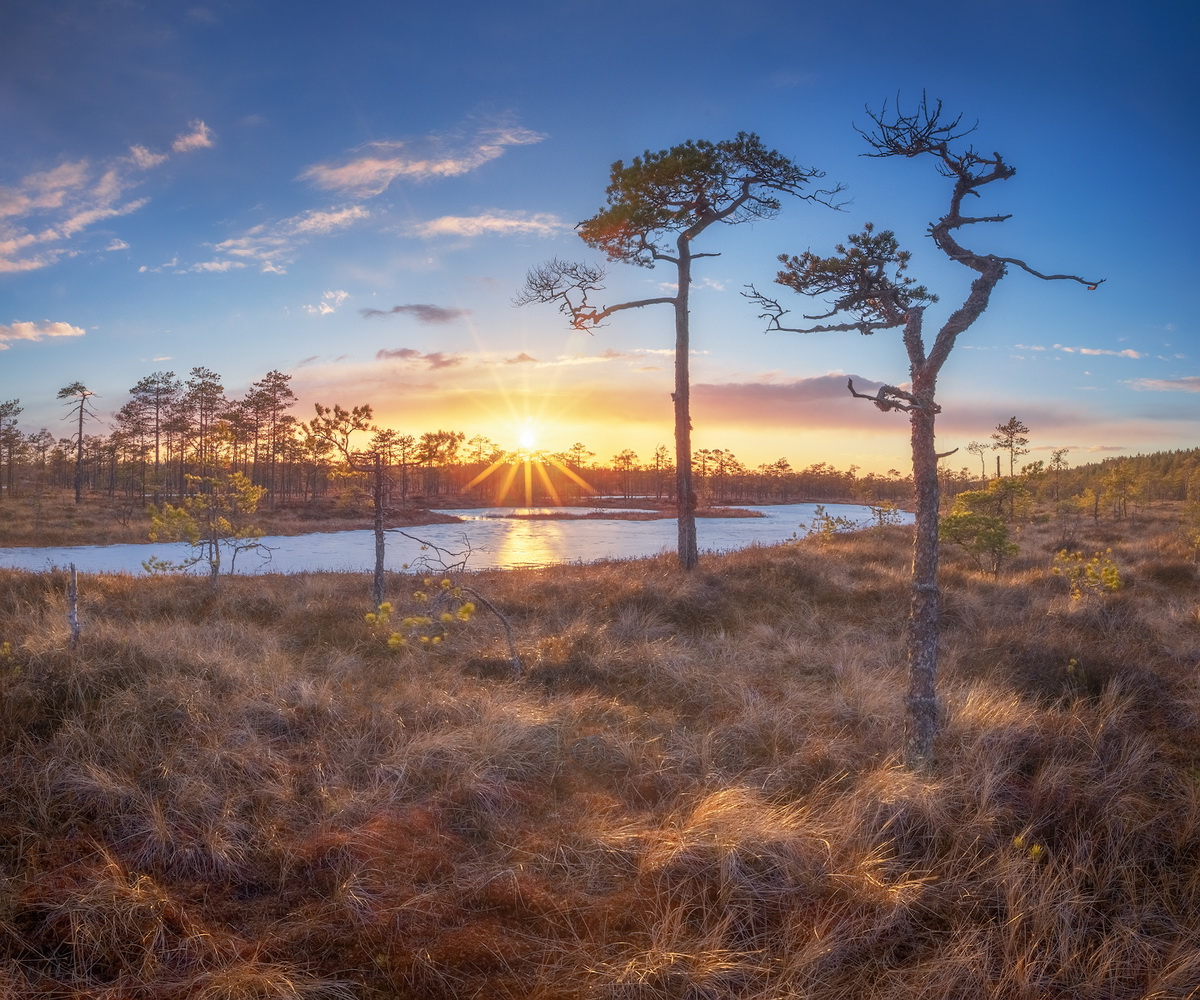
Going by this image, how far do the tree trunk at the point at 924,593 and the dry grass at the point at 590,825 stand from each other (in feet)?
1.03

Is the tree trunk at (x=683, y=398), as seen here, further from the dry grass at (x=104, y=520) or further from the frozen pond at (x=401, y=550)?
the dry grass at (x=104, y=520)

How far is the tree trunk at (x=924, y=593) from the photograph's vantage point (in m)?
4.80

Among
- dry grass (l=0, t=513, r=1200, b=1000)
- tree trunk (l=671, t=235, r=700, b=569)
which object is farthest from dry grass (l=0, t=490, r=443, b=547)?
dry grass (l=0, t=513, r=1200, b=1000)

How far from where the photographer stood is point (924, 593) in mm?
4852

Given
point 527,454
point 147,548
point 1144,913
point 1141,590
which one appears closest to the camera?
point 1144,913

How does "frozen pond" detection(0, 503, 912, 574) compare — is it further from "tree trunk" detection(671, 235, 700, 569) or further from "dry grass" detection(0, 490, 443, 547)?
"tree trunk" detection(671, 235, 700, 569)

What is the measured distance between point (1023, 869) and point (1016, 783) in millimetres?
1377

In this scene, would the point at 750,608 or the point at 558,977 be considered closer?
the point at 558,977

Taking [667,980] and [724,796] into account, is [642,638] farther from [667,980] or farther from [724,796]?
[667,980]

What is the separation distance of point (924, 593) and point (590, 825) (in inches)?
117

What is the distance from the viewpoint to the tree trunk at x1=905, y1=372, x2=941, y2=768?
4.80 metres

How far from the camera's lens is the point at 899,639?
927cm

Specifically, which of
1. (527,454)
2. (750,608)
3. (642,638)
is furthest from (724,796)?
(527,454)

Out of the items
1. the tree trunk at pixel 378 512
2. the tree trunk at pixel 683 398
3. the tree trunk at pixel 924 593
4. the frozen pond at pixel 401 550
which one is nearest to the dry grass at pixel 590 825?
the tree trunk at pixel 924 593
